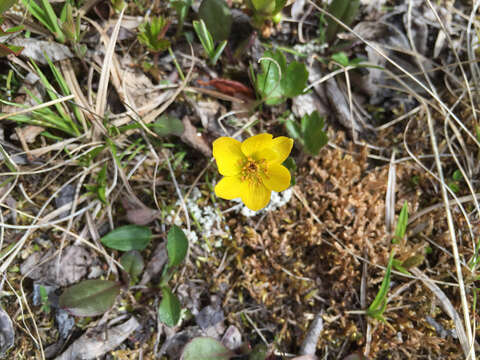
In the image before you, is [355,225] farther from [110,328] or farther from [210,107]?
[110,328]

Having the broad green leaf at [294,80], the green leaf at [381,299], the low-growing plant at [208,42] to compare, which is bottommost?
the green leaf at [381,299]

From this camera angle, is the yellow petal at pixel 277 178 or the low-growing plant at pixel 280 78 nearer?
the yellow petal at pixel 277 178

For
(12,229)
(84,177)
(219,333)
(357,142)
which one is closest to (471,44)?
(357,142)

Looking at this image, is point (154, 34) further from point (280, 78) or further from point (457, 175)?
point (457, 175)

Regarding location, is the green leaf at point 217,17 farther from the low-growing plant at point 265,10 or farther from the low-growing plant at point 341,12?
the low-growing plant at point 341,12

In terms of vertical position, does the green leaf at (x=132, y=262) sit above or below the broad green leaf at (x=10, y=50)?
below

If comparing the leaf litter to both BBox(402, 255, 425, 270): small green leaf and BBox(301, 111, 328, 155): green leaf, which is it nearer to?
BBox(402, 255, 425, 270): small green leaf

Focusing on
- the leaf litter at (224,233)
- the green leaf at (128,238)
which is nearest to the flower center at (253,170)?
the leaf litter at (224,233)

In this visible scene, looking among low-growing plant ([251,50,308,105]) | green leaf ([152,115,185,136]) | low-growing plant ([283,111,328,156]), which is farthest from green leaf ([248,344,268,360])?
low-growing plant ([251,50,308,105])
